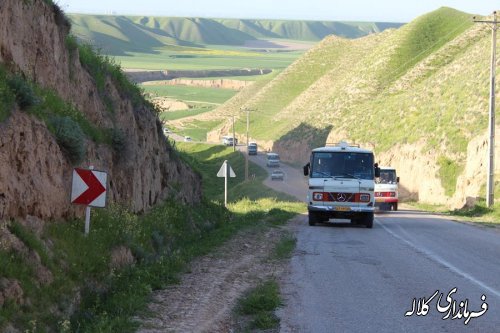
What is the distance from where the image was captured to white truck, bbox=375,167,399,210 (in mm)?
46250

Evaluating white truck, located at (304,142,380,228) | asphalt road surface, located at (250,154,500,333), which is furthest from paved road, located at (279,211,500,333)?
white truck, located at (304,142,380,228)

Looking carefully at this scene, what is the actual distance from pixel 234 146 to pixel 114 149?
330 ft

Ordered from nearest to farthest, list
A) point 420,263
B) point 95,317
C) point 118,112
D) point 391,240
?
point 95,317 → point 420,263 → point 118,112 → point 391,240

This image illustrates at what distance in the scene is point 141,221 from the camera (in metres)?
21.4

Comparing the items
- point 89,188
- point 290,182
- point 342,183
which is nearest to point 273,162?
point 290,182

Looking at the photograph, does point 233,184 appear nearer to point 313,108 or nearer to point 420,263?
point 313,108

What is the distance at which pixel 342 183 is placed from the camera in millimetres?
30531

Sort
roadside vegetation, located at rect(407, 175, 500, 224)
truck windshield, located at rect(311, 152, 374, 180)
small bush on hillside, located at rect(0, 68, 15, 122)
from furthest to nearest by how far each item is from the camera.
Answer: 1. roadside vegetation, located at rect(407, 175, 500, 224)
2. truck windshield, located at rect(311, 152, 374, 180)
3. small bush on hillside, located at rect(0, 68, 15, 122)

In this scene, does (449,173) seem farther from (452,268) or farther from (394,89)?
(452,268)

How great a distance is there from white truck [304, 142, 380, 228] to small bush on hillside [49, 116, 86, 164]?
1419cm

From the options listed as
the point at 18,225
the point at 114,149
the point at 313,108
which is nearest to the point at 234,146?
the point at 313,108

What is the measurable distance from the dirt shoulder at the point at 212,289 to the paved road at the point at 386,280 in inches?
27.7

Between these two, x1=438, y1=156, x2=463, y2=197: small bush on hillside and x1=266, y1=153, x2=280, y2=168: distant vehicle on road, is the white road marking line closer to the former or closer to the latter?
x1=438, y1=156, x2=463, y2=197: small bush on hillside

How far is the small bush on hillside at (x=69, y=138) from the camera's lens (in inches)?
659
